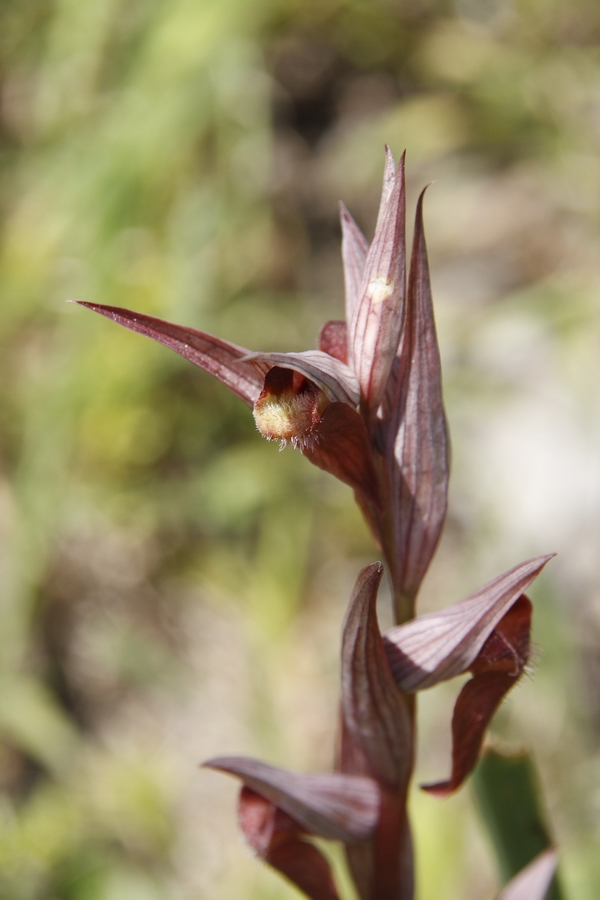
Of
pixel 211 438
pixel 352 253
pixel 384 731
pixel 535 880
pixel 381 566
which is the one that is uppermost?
pixel 211 438

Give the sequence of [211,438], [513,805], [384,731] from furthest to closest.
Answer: [211,438] → [513,805] → [384,731]

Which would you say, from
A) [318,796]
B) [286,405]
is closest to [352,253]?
[286,405]

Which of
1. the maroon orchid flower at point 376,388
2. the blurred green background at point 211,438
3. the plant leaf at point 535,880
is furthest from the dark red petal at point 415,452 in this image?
the blurred green background at point 211,438

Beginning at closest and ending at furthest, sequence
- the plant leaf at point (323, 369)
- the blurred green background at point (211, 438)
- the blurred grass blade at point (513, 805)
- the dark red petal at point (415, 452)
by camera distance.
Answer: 1. the plant leaf at point (323, 369)
2. the dark red petal at point (415, 452)
3. the blurred grass blade at point (513, 805)
4. the blurred green background at point (211, 438)

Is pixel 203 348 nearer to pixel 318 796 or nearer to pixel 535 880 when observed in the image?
pixel 318 796

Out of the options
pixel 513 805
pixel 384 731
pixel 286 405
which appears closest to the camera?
pixel 286 405

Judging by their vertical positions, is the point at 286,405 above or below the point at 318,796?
above

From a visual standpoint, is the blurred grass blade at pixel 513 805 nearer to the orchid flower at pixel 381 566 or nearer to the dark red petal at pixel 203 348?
the orchid flower at pixel 381 566
